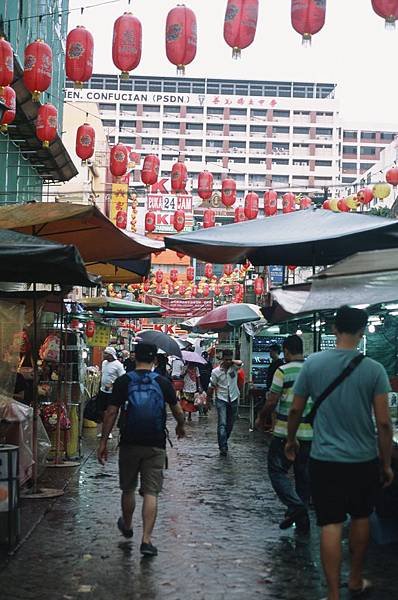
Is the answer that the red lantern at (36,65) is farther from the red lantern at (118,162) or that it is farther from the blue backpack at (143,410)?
the blue backpack at (143,410)

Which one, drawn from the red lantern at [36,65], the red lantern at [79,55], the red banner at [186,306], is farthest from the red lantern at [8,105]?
the red banner at [186,306]

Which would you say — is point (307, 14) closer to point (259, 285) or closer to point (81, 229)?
point (81, 229)

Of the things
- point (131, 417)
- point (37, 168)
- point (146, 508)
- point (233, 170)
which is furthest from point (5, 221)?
point (233, 170)

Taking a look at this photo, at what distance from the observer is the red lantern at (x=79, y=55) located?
46.7 feet

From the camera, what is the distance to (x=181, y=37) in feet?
42.5

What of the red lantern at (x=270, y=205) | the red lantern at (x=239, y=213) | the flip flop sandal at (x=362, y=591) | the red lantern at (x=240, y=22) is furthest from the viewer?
the red lantern at (x=239, y=213)

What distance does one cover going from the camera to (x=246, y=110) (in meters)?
109

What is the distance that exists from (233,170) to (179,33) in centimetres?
9528

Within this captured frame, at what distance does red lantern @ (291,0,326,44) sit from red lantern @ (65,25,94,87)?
440cm

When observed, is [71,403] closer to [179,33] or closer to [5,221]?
[5,221]

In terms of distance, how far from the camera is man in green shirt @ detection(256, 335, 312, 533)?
26.4ft

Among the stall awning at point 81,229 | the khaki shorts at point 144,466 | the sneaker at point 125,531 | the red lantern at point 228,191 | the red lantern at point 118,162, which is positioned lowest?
the sneaker at point 125,531

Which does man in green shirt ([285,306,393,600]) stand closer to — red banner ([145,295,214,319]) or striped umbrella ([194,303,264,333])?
striped umbrella ([194,303,264,333])

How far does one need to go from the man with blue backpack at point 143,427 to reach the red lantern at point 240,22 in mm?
6587
